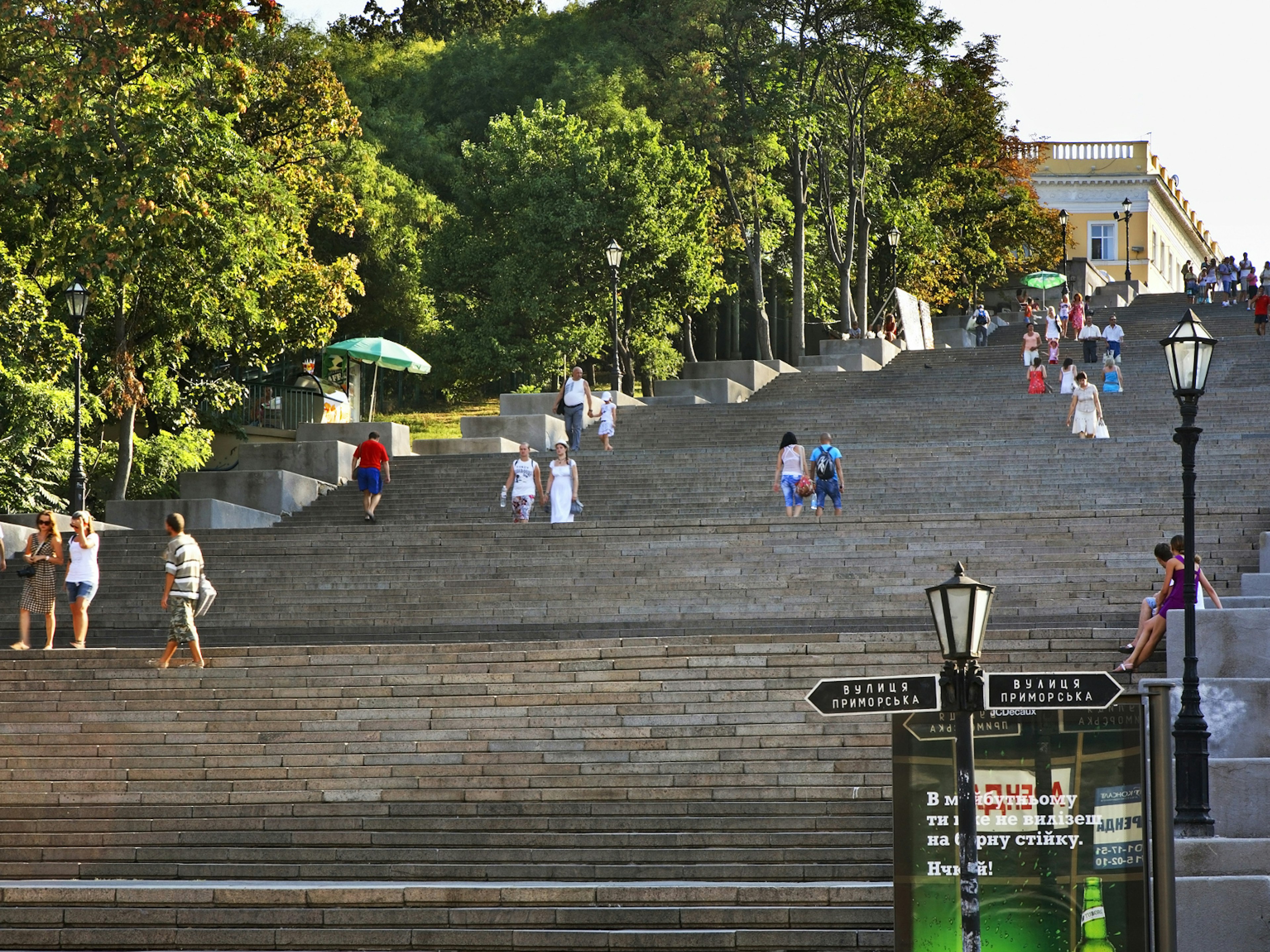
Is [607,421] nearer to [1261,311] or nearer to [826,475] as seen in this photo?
[826,475]

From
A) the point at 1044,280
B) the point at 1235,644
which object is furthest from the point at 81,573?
the point at 1044,280

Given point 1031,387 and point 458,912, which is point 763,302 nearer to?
point 1031,387

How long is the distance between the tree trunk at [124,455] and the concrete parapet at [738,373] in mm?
12269

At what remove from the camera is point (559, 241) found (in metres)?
→ 40.8

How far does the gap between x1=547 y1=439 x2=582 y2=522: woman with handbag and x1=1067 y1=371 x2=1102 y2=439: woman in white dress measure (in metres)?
9.19

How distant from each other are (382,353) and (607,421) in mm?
7239

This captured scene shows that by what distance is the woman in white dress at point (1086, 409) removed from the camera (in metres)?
26.7

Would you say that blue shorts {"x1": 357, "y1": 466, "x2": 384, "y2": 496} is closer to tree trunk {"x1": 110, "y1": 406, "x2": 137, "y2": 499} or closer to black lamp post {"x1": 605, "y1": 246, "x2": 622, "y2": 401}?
tree trunk {"x1": 110, "y1": 406, "x2": 137, "y2": 499}

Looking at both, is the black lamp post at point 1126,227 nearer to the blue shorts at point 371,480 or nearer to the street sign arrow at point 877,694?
the blue shorts at point 371,480

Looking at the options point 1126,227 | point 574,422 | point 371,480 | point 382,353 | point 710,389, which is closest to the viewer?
point 371,480

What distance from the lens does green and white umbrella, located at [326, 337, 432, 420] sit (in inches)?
1320

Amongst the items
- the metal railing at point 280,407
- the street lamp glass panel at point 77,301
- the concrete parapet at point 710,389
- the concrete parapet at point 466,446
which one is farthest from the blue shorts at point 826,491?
the metal railing at point 280,407

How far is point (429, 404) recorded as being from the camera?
49.2 metres

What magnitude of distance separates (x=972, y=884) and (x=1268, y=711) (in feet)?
17.1
